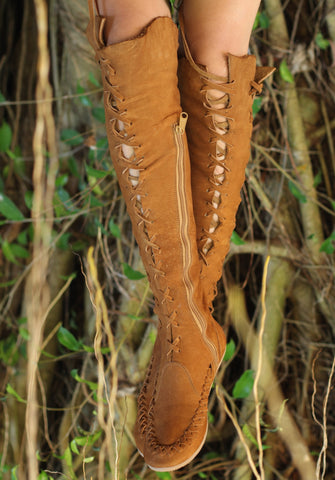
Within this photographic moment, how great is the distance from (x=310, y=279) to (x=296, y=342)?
0.20 m

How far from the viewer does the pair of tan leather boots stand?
1.83 ft

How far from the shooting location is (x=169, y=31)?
0.55 meters

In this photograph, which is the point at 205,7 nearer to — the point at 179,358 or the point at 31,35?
the point at 179,358

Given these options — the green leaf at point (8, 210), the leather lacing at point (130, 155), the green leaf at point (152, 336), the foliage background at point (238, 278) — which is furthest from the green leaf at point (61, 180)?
the leather lacing at point (130, 155)

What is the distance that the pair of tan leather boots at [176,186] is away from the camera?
557 millimetres

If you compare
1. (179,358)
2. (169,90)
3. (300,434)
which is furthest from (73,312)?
(169,90)

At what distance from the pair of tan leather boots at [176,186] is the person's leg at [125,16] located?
2 cm

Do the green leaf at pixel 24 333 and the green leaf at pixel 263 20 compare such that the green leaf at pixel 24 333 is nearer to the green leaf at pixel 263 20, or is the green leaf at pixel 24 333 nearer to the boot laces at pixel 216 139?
the boot laces at pixel 216 139

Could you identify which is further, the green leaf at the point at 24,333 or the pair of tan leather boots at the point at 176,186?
the green leaf at the point at 24,333

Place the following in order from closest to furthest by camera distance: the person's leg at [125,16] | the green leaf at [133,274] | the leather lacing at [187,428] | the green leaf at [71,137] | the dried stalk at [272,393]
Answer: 1. the person's leg at [125,16]
2. the leather lacing at [187,428]
3. the green leaf at [133,274]
4. the dried stalk at [272,393]
5. the green leaf at [71,137]

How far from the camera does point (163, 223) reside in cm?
64

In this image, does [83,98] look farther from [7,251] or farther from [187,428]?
[187,428]

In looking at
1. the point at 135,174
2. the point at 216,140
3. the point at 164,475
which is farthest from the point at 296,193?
the point at 164,475

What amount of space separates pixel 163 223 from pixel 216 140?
16 cm
